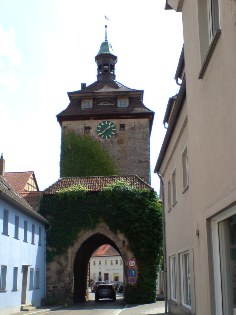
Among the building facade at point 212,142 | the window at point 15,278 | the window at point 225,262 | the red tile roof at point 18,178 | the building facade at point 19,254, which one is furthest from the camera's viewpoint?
the red tile roof at point 18,178

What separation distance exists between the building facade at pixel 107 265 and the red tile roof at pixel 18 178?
1913 inches

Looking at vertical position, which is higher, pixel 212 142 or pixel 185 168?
pixel 185 168

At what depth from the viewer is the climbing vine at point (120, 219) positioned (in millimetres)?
30781

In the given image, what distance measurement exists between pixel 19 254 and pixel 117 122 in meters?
24.0

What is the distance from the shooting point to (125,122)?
47594 mm

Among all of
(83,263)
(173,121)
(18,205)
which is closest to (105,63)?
(83,263)

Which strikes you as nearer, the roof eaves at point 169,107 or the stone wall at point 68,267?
the roof eaves at point 169,107

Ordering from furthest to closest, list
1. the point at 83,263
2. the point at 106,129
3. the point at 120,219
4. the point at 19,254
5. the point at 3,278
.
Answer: the point at 106,129, the point at 83,263, the point at 120,219, the point at 19,254, the point at 3,278

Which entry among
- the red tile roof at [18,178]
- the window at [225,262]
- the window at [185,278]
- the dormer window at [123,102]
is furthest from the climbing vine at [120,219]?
the window at [225,262]

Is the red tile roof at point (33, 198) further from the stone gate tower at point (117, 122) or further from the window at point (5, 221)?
the stone gate tower at point (117, 122)

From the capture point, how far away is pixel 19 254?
25.9 metres

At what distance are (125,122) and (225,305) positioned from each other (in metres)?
41.7

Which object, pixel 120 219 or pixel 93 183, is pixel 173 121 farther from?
pixel 93 183

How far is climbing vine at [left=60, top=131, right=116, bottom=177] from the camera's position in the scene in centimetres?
4538
